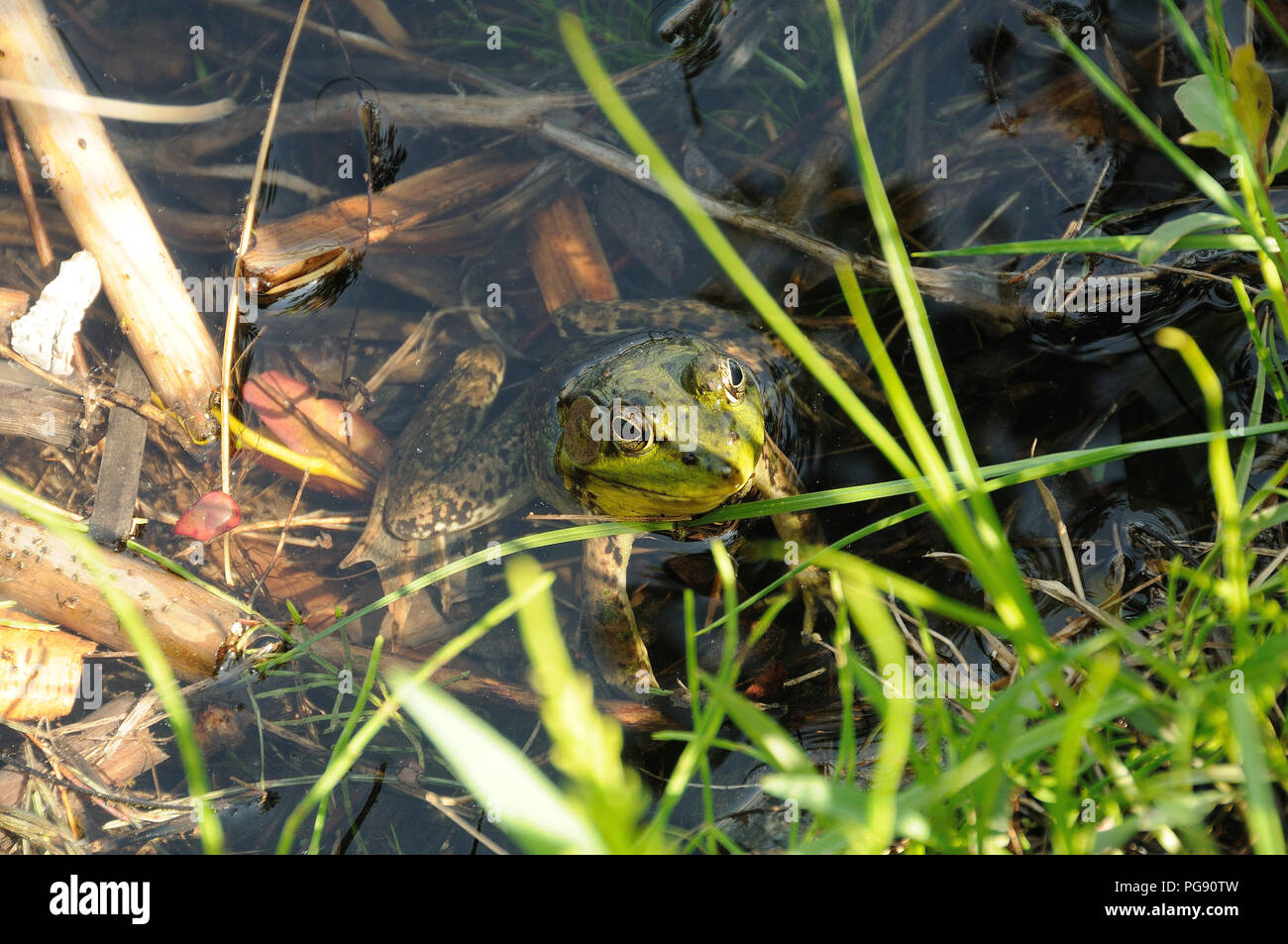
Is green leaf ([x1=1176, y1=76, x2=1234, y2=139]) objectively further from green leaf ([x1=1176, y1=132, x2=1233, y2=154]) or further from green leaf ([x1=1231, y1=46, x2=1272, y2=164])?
green leaf ([x1=1176, y1=132, x2=1233, y2=154])

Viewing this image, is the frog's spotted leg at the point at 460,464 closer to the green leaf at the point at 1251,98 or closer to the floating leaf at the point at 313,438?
the floating leaf at the point at 313,438

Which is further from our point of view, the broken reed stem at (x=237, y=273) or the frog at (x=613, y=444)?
the broken reed stem at (x=237, y=273)

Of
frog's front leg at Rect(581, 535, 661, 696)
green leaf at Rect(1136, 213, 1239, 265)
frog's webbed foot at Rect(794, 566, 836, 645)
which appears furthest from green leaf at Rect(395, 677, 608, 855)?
frog's webbed foot at Rect(794, 566, 836, 645)

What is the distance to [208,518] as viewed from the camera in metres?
3.46

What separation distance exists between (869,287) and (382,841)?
3123 millimetres

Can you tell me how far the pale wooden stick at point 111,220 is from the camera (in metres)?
3.46

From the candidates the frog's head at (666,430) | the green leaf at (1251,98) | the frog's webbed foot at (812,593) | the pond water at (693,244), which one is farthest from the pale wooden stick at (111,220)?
the green leaf at (1251,98)

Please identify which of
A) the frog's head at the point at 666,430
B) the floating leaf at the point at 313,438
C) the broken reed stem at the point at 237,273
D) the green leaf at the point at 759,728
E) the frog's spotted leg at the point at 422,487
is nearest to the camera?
the green leaf at the point at 759,728

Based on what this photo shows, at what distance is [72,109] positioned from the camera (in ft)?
11.5

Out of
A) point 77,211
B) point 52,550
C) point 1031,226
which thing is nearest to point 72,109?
point 77,211

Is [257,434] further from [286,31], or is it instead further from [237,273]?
[286,31]

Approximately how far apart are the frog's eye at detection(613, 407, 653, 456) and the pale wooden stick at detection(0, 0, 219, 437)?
2.15 m

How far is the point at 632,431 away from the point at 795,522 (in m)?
1.06
